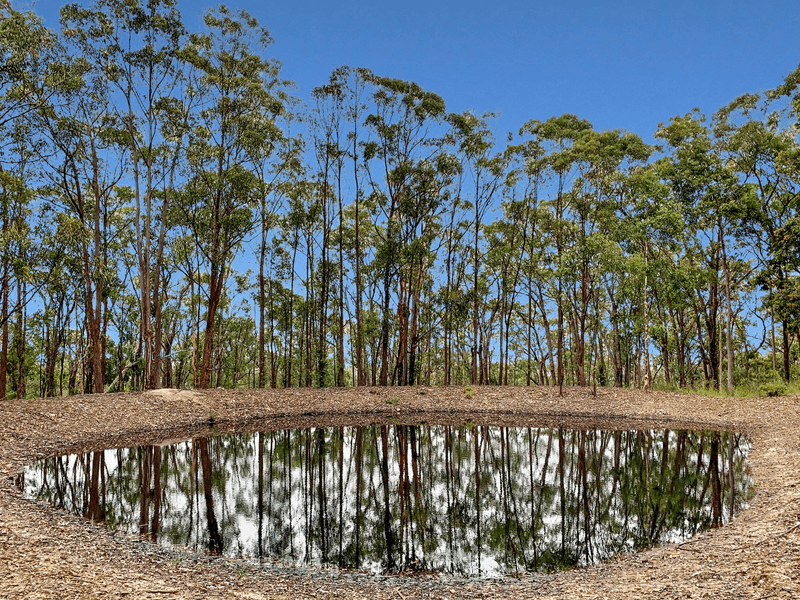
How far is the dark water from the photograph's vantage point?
688 centimetres

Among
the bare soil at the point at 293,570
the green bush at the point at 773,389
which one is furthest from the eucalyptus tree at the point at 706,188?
the bare soil at the point at 293,570

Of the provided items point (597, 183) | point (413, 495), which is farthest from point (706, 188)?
point (413, 495)

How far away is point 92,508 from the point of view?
8.38 m

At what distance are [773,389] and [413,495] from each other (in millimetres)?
17578

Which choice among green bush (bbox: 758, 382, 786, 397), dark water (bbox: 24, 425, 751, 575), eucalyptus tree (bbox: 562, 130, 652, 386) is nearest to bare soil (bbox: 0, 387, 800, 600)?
dark water (bbox: 24, 425, 751, 575)

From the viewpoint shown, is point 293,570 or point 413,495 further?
point 413,495

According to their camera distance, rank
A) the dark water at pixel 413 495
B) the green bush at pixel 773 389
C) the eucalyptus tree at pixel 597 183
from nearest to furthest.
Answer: the dark water at pixel 413 495 → the green bush at pixel 773 389 → the eucalyptus tree at pixel 597 183

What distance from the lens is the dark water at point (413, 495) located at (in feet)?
22.6

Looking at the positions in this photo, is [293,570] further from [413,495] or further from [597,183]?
[597,183]

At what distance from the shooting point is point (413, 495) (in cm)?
942

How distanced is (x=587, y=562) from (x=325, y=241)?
2446 centimetres

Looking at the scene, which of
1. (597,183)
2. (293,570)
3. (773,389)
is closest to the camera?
(293,570)

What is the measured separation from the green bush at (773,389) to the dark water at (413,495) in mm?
6208

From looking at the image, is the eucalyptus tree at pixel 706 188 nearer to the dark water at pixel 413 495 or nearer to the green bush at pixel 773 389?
the green bush at pixel 773 389
